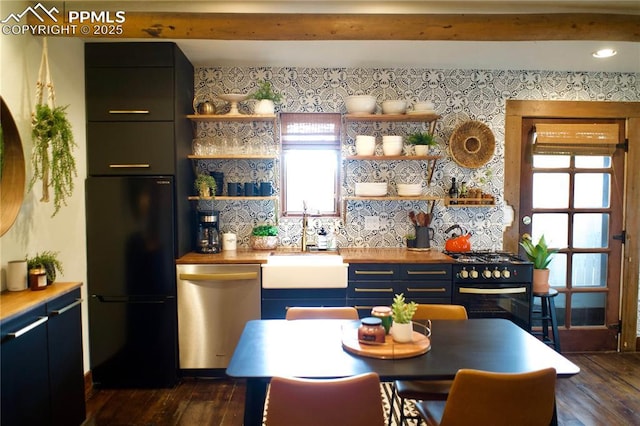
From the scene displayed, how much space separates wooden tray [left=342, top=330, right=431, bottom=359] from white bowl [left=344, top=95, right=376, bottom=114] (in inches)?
87.8

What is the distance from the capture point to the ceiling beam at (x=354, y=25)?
2594 mm

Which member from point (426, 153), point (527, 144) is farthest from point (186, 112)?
point (527, 144)

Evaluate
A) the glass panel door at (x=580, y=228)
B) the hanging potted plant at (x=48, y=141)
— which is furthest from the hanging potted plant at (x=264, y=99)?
the glass panel door at (x=580, y=228)

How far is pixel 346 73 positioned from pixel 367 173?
0.91 meters

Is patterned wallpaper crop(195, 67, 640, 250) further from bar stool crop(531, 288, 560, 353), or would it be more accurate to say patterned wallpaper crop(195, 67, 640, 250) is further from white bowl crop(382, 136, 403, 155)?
bar stool crop(531, 288, 560, 353)

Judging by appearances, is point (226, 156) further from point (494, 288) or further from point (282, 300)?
point (494, 288)

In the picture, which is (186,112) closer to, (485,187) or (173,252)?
(173,252)

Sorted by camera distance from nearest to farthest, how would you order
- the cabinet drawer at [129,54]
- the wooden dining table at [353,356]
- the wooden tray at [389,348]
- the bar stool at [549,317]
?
1. the wooden dining table at [353,356]
2. the wooden tray at [389,348]
3. the cabinet drawer at [129,54]
4. the bar stool at [549,317]

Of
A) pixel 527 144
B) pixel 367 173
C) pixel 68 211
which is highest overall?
pixel 527 144

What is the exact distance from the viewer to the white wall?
7.66ft

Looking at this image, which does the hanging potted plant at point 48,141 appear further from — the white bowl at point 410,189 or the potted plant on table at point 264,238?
the white bowl at point 410,189

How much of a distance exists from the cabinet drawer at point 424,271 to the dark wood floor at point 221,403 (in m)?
1.15

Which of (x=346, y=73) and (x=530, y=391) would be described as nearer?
(x=530, y=391)

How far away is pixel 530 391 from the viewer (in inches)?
58.6
